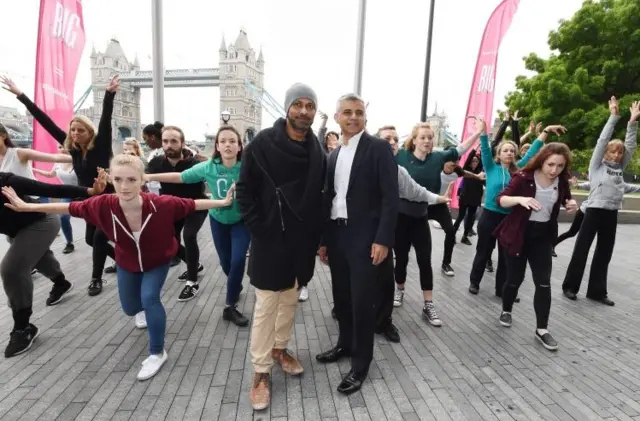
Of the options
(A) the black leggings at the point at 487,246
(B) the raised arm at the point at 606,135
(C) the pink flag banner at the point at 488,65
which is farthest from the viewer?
(C) the pink flag banner at the point at 488,65

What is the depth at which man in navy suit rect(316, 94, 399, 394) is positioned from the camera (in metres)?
2.55

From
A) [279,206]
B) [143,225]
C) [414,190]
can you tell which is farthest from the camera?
[414,190]

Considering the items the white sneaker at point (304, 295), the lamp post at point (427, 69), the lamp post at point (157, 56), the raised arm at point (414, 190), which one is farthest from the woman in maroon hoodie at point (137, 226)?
the lamp post at point (427, 69)

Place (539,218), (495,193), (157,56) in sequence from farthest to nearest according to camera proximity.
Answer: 1. (157,56)
2. (495,193)
3. (539,218)

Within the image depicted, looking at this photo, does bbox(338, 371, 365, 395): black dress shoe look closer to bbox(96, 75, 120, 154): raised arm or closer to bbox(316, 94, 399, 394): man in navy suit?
bbox(316, 94, 399, 394): man in navy suit

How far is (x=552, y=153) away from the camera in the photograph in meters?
3.32

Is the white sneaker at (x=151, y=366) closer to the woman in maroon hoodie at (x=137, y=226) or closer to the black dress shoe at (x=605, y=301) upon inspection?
the woman in maroon hoodie at (x=137, y=226)

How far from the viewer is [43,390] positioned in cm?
261

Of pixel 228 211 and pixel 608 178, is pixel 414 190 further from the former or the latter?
pixel 608 178

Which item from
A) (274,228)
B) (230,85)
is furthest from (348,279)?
(230,85)

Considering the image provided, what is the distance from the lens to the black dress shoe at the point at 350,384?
2.62 meters

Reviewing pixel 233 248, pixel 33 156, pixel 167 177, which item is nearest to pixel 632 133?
pixel 233 248

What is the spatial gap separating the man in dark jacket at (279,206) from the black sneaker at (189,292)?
2.13m

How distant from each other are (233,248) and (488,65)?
779 cm
